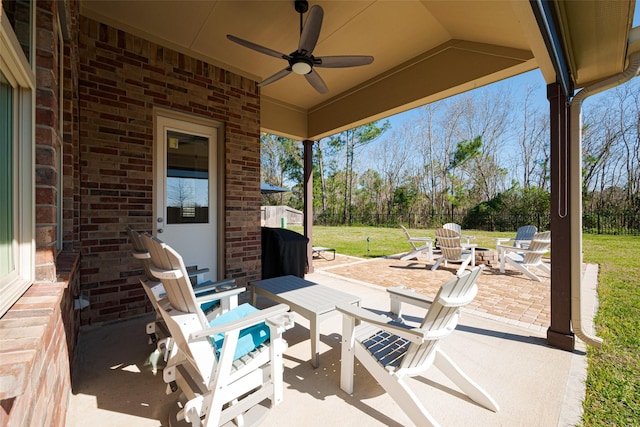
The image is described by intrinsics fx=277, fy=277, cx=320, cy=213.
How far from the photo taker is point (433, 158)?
55.3 ft

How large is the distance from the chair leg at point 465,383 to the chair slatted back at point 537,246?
4423 mm

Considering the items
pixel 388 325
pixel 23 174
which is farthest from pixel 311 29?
pixel 388 325

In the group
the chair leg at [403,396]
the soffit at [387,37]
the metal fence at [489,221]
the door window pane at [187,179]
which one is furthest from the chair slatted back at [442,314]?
the metal fence at [489,221]

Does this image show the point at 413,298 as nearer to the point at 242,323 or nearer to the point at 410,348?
the point at 410,348

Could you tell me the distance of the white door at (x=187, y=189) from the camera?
11.5ft

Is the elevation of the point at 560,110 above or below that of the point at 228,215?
above

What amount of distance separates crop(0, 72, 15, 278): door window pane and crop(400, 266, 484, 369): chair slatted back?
1.95 m

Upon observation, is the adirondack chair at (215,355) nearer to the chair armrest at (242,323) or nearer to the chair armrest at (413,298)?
the chair armrest at (242,323)

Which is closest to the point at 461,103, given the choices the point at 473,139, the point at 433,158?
the point at 473,139

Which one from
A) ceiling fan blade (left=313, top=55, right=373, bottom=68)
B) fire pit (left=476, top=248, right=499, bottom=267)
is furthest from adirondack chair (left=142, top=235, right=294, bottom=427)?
fire pit (left=476, top=248, right=499, bottom=267)

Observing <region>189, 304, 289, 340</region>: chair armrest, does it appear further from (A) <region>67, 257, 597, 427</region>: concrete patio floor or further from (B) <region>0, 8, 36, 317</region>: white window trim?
(B) <region>0, 8, 36, 317</region>: white window trim

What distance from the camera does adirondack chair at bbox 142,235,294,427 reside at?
56.2 inches

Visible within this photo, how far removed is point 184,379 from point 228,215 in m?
2.50

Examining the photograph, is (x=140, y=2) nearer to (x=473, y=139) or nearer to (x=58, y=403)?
(x=58, y=403)
